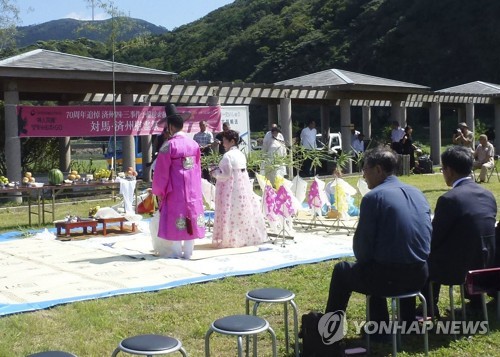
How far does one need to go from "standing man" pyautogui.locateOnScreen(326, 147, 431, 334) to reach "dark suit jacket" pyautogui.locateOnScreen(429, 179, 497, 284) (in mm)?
360

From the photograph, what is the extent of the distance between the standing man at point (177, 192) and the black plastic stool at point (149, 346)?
459 cm

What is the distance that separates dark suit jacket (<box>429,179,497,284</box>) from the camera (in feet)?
16.3

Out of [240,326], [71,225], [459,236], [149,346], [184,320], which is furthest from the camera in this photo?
[71,225]

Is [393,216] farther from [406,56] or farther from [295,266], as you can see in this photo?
[406,56]

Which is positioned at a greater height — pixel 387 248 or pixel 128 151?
pixel 128 151

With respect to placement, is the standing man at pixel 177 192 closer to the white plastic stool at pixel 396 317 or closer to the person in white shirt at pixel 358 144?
the white plastic stool at pixel 396 317

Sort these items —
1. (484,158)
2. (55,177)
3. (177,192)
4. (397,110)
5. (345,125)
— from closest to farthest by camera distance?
1. (177,192)
2. (55,177)
3. (484,158)
4. (345,125)
5. (397,110)

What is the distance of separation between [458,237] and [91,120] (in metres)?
11.1

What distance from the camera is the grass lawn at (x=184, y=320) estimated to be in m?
4.91

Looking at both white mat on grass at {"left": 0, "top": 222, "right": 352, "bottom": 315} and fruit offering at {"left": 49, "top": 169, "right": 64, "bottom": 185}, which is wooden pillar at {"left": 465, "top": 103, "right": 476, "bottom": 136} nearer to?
white mat on grass at {"left": 0, "top": 222, "right": 352, "bottom": 315}

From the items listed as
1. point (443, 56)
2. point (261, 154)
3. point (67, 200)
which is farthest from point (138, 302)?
point (443, 56)

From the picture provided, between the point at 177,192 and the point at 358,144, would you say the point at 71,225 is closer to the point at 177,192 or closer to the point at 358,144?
the point at 177,192

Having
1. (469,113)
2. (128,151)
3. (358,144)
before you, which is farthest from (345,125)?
(469,113)

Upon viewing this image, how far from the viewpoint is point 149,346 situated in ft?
11.2
